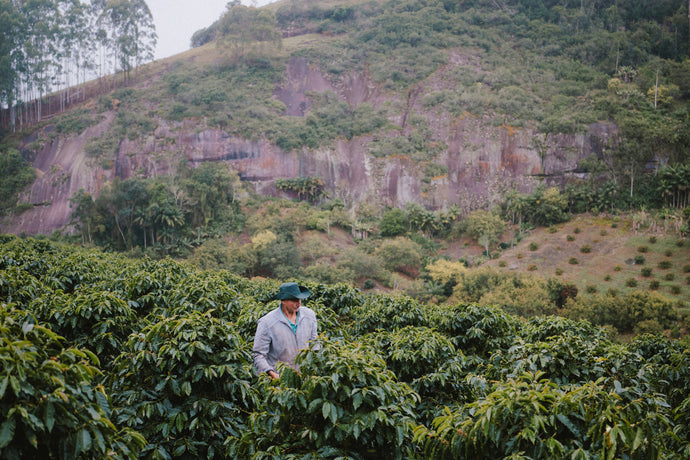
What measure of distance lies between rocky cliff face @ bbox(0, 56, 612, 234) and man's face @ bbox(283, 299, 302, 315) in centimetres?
4027

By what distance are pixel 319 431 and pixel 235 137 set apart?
4612cm

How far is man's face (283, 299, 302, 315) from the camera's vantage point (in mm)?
4035

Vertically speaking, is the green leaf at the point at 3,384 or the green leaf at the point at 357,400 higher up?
the green leaf at the point at 3,384

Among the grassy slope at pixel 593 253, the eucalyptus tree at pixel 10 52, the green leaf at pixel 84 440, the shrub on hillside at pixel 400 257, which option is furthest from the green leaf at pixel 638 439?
the eucalyptus tree at pixel 10 52

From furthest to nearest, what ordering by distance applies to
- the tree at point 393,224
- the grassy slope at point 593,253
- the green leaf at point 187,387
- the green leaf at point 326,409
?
the tree at point 393,224, the grassy slope at point 593,253, the green leaf at point 187,387, the green leaf at point 326,409

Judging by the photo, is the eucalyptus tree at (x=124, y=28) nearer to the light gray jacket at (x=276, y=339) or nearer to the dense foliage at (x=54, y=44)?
the dense foliage at (x=54, y=44)

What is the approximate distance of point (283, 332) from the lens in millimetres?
4031

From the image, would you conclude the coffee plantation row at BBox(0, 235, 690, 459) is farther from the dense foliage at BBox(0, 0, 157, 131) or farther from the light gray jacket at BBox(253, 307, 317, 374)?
the dense foliage at BBox(0, 0, 157, 131)

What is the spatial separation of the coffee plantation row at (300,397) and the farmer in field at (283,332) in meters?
0.19

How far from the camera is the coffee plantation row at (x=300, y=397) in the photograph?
2211mm

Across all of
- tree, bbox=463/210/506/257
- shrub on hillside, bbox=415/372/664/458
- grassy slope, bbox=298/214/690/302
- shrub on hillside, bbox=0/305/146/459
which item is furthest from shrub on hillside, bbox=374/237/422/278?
shrub on hillside, bbox=0/305/146/459

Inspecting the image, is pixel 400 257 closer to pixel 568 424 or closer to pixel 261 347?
pixel 261 347

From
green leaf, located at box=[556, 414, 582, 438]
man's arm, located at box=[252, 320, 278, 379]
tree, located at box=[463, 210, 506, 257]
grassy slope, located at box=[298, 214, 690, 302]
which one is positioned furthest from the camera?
tree, located at box=[463, 210, 506, 257]

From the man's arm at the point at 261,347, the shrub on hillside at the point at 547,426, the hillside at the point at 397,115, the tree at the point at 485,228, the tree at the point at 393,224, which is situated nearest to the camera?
the shrub on hillside at the point at 547,426
